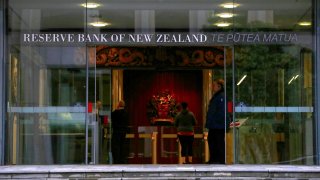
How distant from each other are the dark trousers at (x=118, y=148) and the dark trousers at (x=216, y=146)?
2.23 m

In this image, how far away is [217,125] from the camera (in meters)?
13.5

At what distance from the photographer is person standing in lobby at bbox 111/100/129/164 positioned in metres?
14.9

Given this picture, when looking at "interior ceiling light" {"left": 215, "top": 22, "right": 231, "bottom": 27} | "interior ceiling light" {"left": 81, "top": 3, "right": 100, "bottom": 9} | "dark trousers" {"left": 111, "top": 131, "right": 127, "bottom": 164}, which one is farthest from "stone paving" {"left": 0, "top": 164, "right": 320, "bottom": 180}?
"interior ceiling light" {"left": 81, "top": 3, "right": 100, "bottom": 9}

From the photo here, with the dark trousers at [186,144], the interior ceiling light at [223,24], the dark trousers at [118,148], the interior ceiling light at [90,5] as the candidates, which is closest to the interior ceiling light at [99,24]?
the interior ceiling light at [90,5]

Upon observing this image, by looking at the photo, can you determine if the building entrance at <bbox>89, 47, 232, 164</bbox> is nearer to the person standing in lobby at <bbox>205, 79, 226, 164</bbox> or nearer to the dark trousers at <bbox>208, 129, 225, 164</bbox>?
the person standing in lobby at <bbox>205, 79, 226, 164</bbox>

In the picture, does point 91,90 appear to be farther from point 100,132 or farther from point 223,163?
point 223,163

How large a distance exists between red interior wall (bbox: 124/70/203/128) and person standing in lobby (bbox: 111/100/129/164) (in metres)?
4.24

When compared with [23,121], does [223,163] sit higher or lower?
lower

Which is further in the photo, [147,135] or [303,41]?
[147,135]

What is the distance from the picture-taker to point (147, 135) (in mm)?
16844

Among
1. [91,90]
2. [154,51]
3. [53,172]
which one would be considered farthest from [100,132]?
[154,51]

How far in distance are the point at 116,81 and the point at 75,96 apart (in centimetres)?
421

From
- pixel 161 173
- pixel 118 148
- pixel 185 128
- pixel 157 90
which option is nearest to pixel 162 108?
pixel 157 90

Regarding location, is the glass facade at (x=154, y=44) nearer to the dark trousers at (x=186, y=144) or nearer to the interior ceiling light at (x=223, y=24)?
the interior ceiling light at (x=223, y=24)
